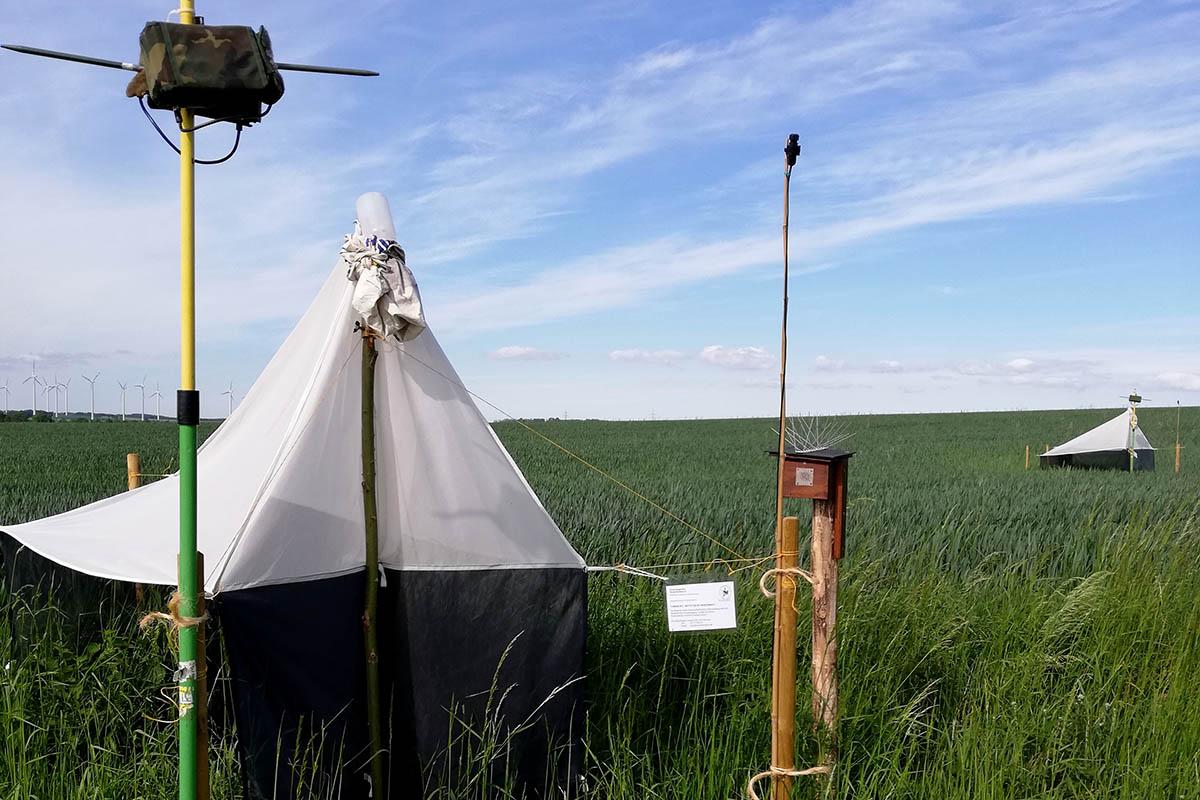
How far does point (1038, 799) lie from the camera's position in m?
3.48

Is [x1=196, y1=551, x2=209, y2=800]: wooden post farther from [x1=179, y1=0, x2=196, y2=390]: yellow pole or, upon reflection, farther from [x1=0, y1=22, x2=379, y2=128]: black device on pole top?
[x1=0, y1=22, x2=379, y2=128]: black device on pole top

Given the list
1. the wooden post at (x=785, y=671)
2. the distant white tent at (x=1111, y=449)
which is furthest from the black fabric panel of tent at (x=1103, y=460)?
the wooden post at (x=785, y=671)

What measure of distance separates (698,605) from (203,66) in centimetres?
221

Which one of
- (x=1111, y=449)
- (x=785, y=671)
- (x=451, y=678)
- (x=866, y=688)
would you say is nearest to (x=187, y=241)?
(x=451, y=678)

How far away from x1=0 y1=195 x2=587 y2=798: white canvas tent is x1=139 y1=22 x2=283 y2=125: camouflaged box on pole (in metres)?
0.93

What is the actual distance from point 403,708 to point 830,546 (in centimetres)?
166

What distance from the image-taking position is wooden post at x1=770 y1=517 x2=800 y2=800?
3.01 metres

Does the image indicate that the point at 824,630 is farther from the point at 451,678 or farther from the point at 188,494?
the point at 188,494

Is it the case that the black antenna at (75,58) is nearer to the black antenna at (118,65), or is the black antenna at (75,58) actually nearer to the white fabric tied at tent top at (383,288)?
the black antenna at (118,65)

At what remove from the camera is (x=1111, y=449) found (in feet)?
58.4

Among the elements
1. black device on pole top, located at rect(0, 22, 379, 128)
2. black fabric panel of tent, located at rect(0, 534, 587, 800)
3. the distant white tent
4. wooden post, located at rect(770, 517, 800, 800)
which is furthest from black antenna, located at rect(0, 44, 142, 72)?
the distant white tent

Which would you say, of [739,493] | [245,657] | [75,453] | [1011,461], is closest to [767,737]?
[245,657]

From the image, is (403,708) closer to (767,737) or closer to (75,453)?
(767,737)

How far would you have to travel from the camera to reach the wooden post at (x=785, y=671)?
9.89 ft
